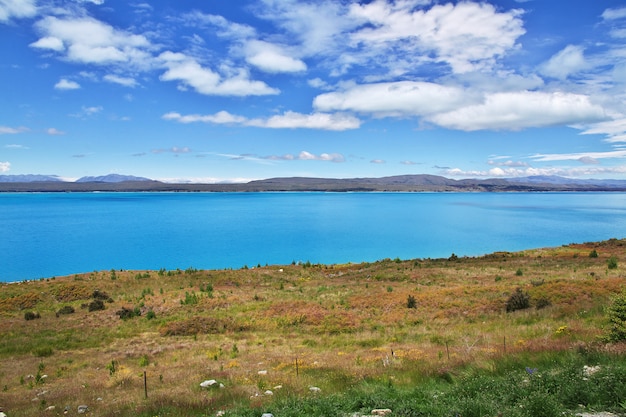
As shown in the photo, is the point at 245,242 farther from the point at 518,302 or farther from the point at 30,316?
the point at 518,302

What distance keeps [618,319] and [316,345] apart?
11307mm

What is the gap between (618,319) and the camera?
10.8 metres

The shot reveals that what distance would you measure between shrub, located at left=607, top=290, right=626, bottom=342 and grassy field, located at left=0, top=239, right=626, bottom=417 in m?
0.30

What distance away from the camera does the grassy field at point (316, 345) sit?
26.9ft

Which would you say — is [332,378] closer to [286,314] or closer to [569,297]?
[286,314]

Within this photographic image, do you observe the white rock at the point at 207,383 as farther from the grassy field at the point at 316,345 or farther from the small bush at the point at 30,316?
the small bush at the point at 30,316

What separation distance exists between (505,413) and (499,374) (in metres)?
3.74

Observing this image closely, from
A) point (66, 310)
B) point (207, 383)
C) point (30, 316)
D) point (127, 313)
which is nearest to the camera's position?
point (207, 383)

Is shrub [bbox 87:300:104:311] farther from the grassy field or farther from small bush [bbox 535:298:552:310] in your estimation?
small bush [bbox 535:298:552:310]

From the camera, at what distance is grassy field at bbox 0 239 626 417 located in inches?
322

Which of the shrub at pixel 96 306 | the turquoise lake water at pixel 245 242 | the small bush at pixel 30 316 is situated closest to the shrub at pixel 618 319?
the shrub at pixel 96 306

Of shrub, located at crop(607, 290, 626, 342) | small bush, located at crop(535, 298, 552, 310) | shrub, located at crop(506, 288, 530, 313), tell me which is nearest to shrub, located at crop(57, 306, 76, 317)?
shrub, located at crop(506, 288, 530, 313)

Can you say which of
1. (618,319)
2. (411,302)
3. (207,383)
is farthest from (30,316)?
(618,319)

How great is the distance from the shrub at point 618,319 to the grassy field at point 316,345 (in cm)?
30
